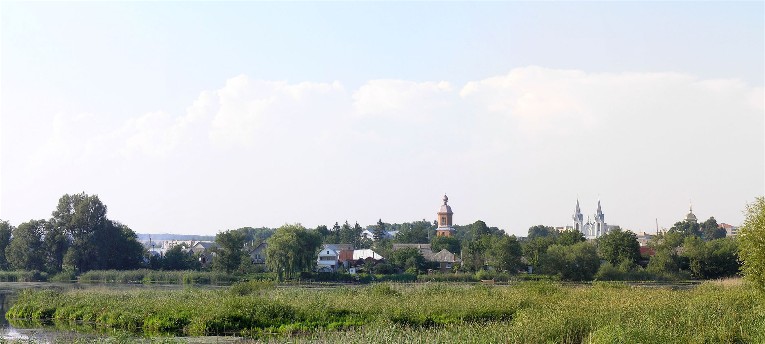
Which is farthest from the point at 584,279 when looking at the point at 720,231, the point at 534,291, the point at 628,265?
the point at 720,231

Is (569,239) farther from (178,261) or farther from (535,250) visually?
(178,261)

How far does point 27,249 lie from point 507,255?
56345 mm

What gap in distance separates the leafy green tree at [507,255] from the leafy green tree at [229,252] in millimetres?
29899

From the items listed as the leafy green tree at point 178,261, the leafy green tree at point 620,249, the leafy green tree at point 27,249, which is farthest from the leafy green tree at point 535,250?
the leafy green tree at point 27,249

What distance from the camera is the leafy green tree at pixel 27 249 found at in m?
94.4

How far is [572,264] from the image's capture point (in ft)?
298

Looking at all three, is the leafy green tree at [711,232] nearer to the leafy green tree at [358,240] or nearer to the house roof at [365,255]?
the leafy green tree at [358,240]

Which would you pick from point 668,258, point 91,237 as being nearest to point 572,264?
point 668,258

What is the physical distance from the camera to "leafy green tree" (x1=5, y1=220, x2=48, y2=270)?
94.4m

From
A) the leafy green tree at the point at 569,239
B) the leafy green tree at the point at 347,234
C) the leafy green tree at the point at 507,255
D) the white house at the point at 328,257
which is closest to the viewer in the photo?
the leafy green tree at the point at 507,255

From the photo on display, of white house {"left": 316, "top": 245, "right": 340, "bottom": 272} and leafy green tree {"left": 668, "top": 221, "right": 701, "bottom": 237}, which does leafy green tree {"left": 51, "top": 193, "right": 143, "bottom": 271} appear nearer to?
white house {"left": 316, "top": 245, "right": 340, "bottom": 272}

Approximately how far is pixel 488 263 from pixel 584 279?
12.4 m

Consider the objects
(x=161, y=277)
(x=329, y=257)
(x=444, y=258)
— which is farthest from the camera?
(x=329, y=257)

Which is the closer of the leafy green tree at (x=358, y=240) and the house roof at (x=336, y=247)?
the house roof at (x=336, y=247)
